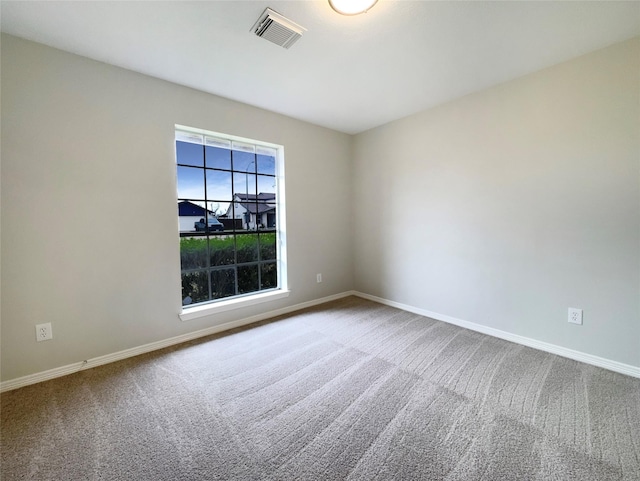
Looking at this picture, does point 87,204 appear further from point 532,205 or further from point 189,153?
point 532,205

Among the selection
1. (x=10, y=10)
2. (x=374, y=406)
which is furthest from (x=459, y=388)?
(x=10, y=10)

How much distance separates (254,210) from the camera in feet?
10.4

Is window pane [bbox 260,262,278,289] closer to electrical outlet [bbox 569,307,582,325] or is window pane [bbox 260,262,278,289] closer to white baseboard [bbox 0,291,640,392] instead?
white baseboard [bbox 0,291,640,392]

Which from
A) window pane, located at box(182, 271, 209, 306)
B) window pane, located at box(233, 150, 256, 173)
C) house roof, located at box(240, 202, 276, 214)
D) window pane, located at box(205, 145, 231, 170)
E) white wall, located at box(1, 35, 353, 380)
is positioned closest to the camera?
white wall, located at box(1, 35, 353, 380)

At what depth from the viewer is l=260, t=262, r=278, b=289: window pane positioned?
3.25 meters

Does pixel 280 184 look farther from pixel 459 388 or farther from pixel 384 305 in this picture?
pixel 459 388

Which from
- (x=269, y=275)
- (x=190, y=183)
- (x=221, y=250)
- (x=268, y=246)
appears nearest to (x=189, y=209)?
(x=190, y=183)

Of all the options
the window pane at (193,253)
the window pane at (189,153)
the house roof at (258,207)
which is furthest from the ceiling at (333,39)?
the window pane at (193,253)

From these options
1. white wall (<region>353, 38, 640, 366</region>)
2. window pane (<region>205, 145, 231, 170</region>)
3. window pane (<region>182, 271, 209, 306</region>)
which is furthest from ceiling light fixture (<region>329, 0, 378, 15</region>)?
window pane (<region>182, 271, 209, 306</region>)

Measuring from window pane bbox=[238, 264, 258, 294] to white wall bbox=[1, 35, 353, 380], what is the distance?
0.40 metres

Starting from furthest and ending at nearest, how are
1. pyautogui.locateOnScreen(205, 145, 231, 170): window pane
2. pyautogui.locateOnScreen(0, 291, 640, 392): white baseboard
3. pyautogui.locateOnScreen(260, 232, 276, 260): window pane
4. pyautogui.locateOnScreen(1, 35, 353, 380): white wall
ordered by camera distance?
pyautogui.locateOnScreen(260, 232, 276, 260): window pane → pyautogui.locateOnScreen(205, 145, 231, 170): window pane → pyautogui.locateOnScreen(0, 291, 640, 392): white baseboard → pyautogui.locateOnScreen(1, 35, 353, 380): white wall

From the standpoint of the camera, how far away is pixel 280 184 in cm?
324

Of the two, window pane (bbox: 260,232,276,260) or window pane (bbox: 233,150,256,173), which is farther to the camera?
window pane (bbox: 260,232,276,260)

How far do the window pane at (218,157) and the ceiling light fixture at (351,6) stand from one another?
1.80m
